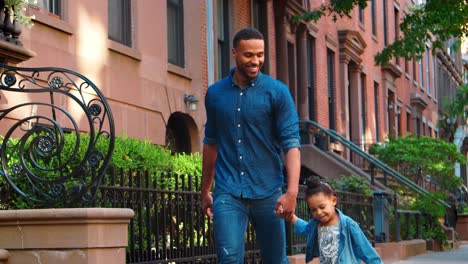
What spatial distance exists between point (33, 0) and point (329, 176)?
13.7 meters

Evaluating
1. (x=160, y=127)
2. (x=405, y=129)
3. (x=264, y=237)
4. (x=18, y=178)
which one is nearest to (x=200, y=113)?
(x=160, y=127)

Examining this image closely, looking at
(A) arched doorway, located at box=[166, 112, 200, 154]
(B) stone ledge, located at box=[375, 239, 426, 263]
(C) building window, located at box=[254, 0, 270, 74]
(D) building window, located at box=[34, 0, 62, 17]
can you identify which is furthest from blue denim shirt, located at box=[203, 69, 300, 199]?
(C) building window, located at box=[254, 0, 270, 74]

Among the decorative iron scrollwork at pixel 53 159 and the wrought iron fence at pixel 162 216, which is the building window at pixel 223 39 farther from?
the decorative iron scrollwork at pixel 53 159

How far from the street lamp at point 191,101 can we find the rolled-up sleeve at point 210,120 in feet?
33.7

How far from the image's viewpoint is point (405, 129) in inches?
1586

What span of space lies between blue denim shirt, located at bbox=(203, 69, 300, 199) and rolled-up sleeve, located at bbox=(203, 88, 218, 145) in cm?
7

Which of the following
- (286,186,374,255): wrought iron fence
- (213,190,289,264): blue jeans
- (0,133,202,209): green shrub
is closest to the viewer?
(213,190,289,264): blue jeans

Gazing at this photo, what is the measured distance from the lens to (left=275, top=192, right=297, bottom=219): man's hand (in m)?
6.45

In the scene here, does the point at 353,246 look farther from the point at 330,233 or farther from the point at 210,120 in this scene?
the point at 210,120

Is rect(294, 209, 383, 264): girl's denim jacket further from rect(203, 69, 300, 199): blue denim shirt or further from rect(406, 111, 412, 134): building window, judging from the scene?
rect(406, 111, 412, 134): building window

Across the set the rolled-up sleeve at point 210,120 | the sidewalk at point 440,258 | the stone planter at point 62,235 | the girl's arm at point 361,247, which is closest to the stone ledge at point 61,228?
the stone planter at point 62,235

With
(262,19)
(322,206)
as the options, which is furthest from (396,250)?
(322,206)

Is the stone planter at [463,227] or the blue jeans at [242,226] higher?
the blue jeans at [242,226]

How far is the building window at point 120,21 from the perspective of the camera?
1516 cm
